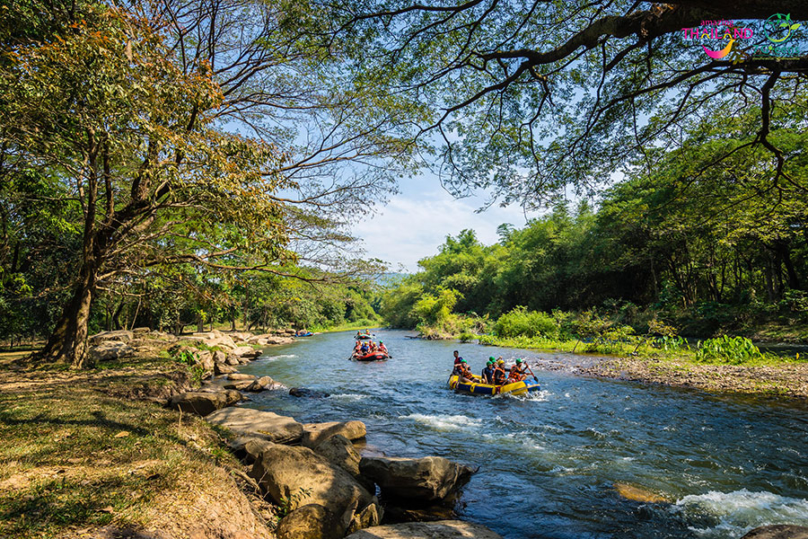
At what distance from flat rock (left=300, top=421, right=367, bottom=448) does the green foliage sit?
Answer: 13476mm

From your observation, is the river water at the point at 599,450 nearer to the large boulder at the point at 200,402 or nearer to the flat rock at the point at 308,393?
the flat rock at the point at 308,393

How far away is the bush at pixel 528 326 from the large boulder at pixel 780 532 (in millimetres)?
22506

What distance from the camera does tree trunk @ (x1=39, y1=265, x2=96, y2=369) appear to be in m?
9.63

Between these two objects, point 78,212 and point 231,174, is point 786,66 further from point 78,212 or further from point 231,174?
point 78,212

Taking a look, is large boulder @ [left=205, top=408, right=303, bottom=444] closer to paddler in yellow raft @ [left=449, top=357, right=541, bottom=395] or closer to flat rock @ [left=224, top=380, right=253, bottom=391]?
flat rock @ [left=224, top=380, right=253, bottom=391]

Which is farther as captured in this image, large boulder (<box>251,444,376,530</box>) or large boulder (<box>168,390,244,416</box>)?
large boulder (<box>168,390,244,416</box>)

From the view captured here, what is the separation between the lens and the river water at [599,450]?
461 centimetres

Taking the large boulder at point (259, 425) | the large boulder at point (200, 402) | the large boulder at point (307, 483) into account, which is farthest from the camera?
the large boulder at point (200, 402)

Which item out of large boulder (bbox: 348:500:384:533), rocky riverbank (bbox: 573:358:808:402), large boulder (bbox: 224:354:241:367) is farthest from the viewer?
large boulder (bbox: 224:354:241:367)

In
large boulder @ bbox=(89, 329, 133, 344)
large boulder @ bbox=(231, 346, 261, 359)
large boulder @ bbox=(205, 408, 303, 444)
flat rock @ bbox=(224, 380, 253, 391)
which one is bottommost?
large boulder @ bbox=(231, 346, 261, 359)

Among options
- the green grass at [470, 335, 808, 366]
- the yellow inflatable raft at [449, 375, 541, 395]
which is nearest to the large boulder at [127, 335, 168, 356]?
the yellow inflatable raft at [449, 375, 541, 395]

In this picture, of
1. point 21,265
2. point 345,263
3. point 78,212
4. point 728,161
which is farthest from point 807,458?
point 21,265

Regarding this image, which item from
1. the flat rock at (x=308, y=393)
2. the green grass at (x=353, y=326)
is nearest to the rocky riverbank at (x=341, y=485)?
the flat rock at (x=308, y=393)

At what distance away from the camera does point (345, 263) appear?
10797 mm
